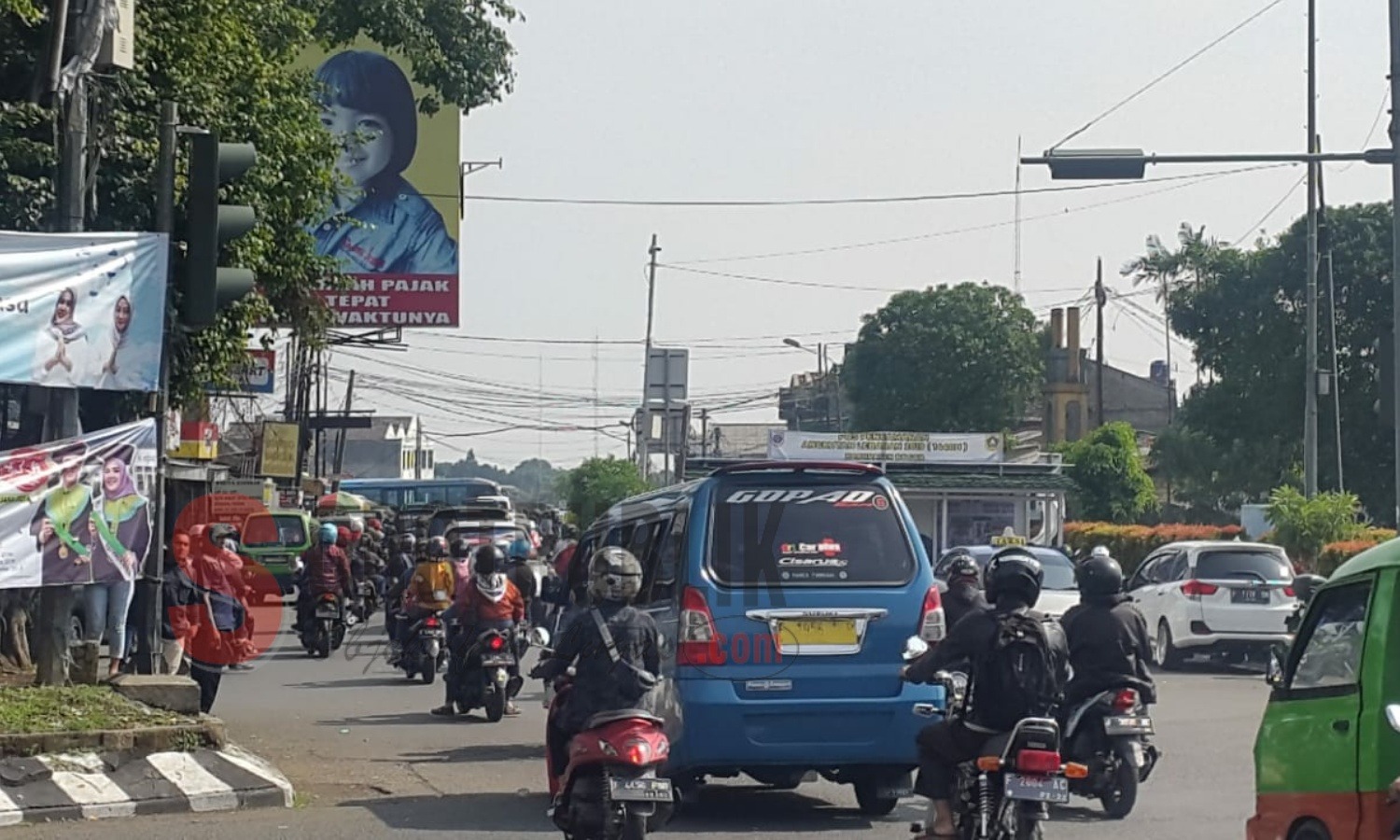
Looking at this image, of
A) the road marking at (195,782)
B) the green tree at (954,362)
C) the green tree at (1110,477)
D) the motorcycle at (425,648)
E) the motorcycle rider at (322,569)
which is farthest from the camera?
the green tree at (954,362)

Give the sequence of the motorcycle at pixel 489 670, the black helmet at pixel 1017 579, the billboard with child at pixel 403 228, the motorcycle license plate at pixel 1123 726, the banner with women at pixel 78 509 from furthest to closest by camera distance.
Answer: the billboard with child at pixel 403 228 < the motorcycle at pixel 489 670 < the banner with women at pixel 78 509 < the motorcycle license plate at pixel 1123 726 < the black helmet at pixel 1017 579

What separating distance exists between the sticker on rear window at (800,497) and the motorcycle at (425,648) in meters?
11.4

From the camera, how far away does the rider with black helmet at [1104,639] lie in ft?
39.8

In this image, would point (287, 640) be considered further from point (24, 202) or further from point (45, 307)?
point (45, 307)

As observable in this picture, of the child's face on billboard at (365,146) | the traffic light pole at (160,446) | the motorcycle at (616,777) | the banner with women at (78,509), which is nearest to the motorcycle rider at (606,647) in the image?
the motorcycle at (616,777)

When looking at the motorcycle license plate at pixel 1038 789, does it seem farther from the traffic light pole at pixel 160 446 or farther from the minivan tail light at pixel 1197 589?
the minivan tail light at pixel 1197 589

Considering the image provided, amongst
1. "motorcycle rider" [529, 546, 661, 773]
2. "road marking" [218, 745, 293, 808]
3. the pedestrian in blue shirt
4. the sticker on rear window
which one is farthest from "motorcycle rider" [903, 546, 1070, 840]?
the pedestrian in blue shirt

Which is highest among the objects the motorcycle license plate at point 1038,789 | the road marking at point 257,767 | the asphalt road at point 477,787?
the motorcycle license plate at point 1038,789

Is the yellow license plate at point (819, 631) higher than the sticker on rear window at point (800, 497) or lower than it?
lower

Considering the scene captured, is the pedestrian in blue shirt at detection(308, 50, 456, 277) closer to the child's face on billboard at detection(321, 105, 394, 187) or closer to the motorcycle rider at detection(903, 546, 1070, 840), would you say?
the child's face on billboard at detection(321, 105, 394, 187)

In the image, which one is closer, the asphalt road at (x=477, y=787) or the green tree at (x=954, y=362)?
the asphalt road at (x=477, y=787)

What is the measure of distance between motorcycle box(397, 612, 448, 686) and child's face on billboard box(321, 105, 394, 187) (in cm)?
1731

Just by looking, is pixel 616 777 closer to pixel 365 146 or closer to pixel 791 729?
pixel 791 729

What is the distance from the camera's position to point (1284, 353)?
175 ft
